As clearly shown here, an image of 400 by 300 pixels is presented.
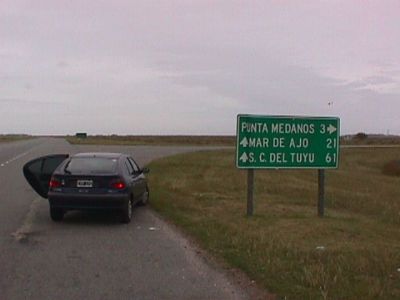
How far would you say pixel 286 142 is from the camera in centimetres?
1258

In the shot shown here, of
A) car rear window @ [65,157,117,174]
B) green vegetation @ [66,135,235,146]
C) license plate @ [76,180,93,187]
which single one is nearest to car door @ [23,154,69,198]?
car rear window @ [65,157,117,174]

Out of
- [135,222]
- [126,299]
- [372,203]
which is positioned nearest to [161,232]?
[135,222]

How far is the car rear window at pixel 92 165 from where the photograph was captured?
11.5 metres

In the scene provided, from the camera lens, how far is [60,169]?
11.6m

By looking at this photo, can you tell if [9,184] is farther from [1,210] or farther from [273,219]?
[273,219]

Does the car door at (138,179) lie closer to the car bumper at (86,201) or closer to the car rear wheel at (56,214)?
the car bumper at (86,201)

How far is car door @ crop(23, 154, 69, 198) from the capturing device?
1305 centimetres

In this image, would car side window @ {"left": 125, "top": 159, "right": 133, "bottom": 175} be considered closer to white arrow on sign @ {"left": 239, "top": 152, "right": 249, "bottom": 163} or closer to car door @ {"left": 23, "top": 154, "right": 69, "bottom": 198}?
car door @ {"left": 23, "top": 154, "right": 69, "bottom": 198}

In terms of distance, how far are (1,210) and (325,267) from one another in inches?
340

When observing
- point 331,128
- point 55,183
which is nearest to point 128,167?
point 55,183

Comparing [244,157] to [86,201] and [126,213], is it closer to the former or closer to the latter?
[126,213]

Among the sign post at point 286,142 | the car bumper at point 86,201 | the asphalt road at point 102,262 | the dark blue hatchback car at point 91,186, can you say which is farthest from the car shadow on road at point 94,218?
the sign post at point 286,142

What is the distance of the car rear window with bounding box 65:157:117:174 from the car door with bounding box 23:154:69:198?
110 cm

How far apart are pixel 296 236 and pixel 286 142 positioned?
10.6ft
